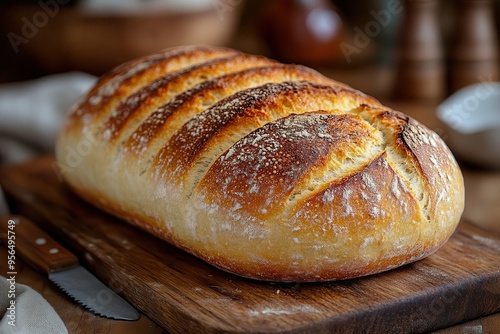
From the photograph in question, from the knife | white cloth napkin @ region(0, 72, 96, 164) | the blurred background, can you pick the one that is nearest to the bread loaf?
the knife

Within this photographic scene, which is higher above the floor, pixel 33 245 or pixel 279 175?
pixel 279 175

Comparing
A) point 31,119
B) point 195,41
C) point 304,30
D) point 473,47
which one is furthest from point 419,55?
point 31,119

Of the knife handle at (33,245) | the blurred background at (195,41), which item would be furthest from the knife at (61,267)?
the blurred background at (195,41)

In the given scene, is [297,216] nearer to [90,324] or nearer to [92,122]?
[90,324]

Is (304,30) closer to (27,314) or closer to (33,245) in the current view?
(33,245)

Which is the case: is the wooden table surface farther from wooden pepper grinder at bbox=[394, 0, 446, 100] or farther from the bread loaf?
wooden pepper grinder at bbox=[394, 0, 446, 100]
